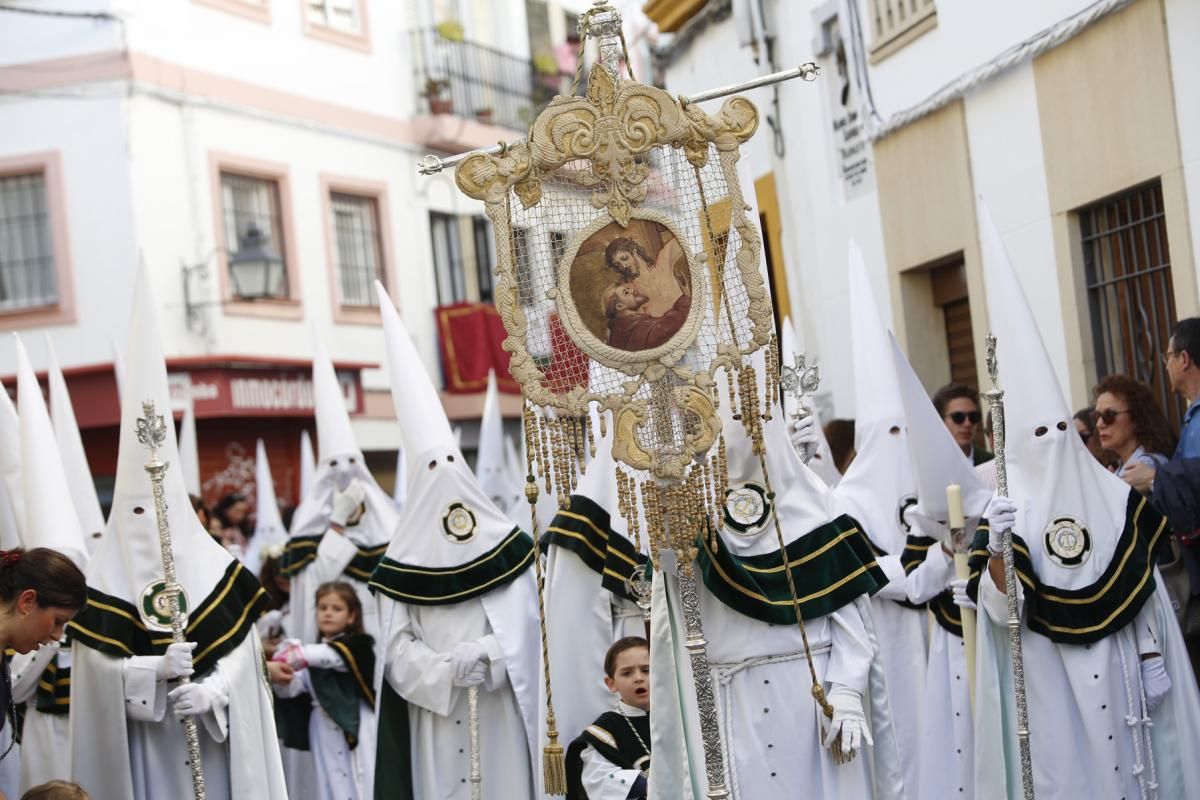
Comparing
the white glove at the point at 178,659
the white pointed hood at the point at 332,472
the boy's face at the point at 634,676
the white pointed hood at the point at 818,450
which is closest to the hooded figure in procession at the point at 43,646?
the white glove at the point at 178,659

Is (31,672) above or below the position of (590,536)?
below

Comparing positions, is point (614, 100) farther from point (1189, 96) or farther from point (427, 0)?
point (427, 0)

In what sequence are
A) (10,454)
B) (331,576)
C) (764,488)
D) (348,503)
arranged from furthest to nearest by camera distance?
1. (348,503)
2. (331,576)
3. (10,454)
4. (764,488)

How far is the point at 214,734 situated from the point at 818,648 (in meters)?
2.41

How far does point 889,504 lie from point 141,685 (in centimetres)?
342

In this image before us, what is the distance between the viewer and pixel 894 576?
320 inches

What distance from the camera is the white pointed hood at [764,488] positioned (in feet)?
19.9

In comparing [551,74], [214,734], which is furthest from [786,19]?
[551,74]

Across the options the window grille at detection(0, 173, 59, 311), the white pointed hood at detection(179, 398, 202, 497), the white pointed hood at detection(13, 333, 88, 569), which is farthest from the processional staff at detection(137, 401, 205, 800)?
the window grille at detection(0, 173, 59, 311)

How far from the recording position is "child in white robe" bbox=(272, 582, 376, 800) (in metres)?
9.30

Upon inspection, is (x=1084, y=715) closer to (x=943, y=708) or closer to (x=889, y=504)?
(x=943, y=708)

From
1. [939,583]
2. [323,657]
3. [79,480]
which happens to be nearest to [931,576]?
[939,583]

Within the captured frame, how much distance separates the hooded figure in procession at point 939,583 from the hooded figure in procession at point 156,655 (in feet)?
8.78

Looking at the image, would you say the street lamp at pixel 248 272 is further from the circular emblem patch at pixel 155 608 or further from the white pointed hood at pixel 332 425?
the circular emblem patch at pixel 155 608
